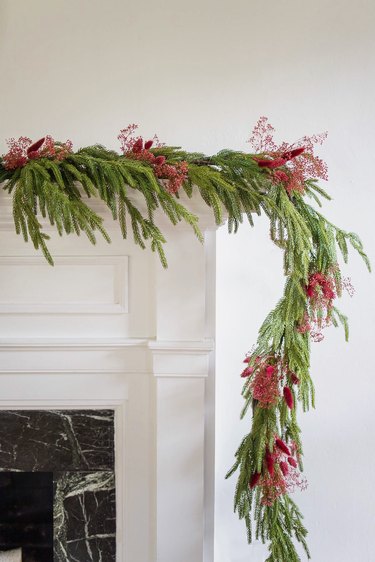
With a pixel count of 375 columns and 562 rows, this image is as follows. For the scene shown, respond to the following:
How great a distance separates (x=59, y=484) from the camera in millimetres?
1653

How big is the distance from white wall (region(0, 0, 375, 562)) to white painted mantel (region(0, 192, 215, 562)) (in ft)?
1.03

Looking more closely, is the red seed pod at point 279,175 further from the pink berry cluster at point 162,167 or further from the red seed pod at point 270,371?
the red seed pod at point 270,371

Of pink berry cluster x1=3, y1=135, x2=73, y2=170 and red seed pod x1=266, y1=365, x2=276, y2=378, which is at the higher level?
pink berry cluster x1=3, y1=135, x2=73, y2=170

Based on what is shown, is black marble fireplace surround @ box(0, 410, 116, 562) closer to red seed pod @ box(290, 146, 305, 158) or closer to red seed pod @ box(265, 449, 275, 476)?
red seed pod @ box(265, 449, 275, 476)

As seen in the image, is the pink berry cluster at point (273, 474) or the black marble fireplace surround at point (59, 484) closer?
the pink berry cluster at point (273, 474)

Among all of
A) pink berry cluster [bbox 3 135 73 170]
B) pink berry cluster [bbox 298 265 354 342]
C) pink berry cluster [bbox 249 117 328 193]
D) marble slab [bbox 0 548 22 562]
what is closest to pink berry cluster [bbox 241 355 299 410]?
pink berry cluster [bbox 298 265 354 342]

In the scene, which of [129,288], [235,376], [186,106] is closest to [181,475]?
[235,376]

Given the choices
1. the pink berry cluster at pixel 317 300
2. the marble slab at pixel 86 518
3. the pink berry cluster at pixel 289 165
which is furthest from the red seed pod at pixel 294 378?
the marble slab at pixel 86 518

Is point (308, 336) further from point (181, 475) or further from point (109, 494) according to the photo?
point (109, 494)

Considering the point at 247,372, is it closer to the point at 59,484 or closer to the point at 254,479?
the point at 254,479

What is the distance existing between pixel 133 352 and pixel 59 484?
42 centimetres

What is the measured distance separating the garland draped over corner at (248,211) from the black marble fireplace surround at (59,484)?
1.34 ft

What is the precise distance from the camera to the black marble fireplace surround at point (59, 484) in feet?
5.39

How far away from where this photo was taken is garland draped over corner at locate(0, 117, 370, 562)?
55.5 inches
